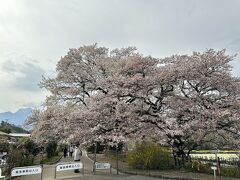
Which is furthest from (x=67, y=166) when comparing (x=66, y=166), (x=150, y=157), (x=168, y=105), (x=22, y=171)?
(x=168, y=105)

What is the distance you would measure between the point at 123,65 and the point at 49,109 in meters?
10.2

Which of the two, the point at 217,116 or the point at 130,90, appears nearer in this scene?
the point at 217,116

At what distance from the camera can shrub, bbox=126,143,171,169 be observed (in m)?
19.1

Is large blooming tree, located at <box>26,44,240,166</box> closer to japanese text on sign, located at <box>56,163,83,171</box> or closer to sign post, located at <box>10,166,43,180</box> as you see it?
japanese text on sign, located at <box>56,163,83,171</box>

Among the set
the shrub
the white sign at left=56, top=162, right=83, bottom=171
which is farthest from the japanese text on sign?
the shrub

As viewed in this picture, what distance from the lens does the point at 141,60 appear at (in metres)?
20.5

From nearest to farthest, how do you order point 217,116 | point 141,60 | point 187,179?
Result: point 187,179 → point 217,116 → point 141,60

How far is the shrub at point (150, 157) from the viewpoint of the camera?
62.8 feet

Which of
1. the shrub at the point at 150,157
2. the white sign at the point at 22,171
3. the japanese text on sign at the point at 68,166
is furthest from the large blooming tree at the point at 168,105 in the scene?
the white sign at the point at 22,171

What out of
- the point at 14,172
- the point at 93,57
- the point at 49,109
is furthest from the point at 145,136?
the point at 93,57

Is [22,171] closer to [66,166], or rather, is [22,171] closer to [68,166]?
[66,166]

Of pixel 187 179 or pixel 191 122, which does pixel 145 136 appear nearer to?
pixel 191 122

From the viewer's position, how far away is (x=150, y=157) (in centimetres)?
1909

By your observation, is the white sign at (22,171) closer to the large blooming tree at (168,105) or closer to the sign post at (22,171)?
the sign post at (22,171)
